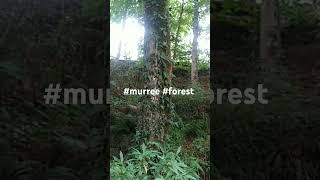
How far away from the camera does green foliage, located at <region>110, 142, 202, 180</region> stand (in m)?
2.39

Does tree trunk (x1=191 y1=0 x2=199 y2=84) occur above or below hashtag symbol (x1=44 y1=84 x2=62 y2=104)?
above

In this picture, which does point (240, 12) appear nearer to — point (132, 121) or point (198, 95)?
point (198, 95)

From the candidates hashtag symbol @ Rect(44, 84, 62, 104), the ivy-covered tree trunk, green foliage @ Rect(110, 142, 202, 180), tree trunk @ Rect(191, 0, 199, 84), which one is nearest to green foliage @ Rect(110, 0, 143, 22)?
the ivy-covered tree trunk

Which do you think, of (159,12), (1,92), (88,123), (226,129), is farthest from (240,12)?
(1,92)

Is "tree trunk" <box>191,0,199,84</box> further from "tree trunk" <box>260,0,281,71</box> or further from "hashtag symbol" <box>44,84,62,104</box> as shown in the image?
"hashtag symbol" <box>44,84,62,104</box>

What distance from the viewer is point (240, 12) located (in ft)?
8.30

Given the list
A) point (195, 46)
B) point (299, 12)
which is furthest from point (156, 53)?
point (299, 12)

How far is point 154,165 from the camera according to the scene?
2.43 metres

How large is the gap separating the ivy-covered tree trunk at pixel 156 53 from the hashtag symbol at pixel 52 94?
43 centimetres

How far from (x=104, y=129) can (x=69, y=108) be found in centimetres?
20

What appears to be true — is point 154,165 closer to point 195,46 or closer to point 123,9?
point 195,46

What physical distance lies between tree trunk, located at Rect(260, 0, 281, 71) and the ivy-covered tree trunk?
Result: 0.49 meters

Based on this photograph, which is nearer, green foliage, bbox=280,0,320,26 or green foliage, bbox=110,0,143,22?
green foliage, bbox=110,0,143,22

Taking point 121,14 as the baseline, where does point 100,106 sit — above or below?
below
